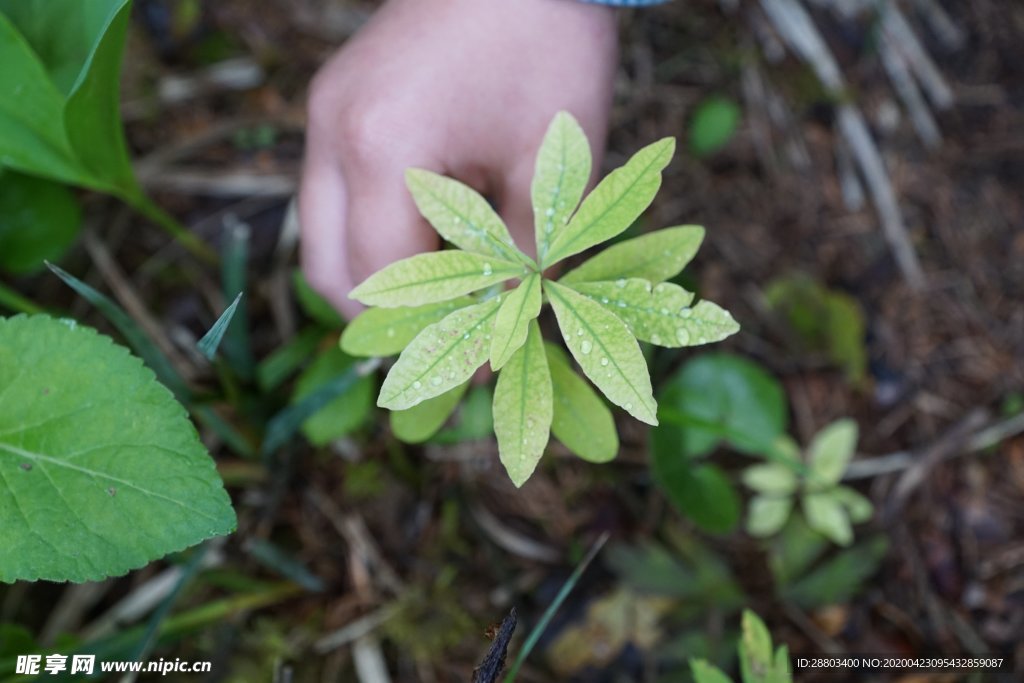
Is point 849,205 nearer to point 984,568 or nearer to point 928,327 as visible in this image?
point 928,327

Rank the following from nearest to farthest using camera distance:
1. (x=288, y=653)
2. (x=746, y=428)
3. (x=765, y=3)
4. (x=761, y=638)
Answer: (x=761, y=638)
(x=288, y=653)
(x=746, y=428)
(x=765, y=3)

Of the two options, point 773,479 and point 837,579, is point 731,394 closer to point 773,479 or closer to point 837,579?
point 773,479

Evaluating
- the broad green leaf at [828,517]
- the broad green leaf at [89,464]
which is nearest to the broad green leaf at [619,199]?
the broad green leaf at [89,464]

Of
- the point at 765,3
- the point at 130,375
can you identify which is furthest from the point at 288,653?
the point at 765,3

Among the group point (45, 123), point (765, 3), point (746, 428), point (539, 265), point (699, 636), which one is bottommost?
point (699, 636)

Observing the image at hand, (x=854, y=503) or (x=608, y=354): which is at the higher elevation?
(x=608, y=354)

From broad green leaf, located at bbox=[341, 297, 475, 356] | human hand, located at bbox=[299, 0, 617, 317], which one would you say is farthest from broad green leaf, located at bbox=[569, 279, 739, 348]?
human hand, located at bbox=[299, 0, 617, 317]

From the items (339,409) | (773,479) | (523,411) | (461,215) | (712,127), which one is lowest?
(773,479)

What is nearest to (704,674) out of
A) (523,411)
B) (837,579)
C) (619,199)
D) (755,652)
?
(755,652)
